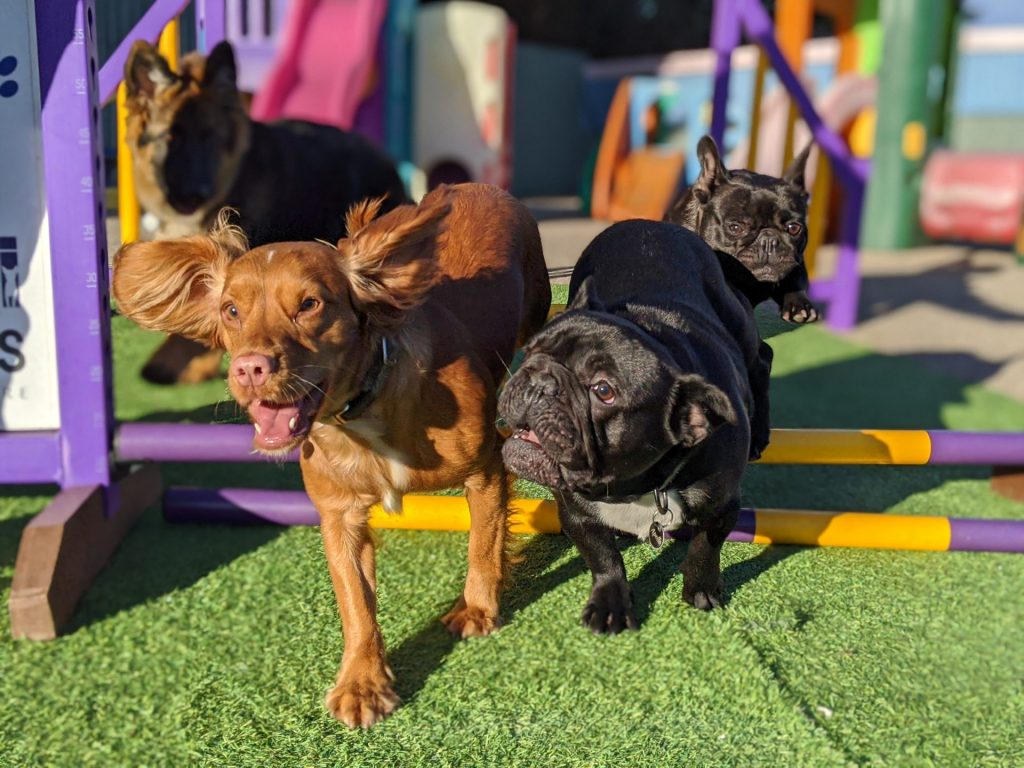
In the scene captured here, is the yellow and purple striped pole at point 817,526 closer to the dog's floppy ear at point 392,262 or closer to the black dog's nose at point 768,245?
the black dog's nose at point 768,245

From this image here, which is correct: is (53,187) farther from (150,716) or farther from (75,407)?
(150,716)

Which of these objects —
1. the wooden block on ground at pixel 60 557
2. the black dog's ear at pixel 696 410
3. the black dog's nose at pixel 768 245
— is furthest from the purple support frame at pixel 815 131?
the wooden block on ground at pixel 60 557

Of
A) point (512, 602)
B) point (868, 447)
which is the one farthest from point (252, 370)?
point (868, 447)

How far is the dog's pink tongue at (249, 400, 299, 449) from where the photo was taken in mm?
2207

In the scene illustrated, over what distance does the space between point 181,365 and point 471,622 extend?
373 centimetres

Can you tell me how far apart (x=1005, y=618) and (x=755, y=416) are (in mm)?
1074

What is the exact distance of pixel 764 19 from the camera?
20.3ft

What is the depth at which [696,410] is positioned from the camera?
2.37m

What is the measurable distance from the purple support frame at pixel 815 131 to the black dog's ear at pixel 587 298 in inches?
135

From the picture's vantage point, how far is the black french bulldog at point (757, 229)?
10.8ft

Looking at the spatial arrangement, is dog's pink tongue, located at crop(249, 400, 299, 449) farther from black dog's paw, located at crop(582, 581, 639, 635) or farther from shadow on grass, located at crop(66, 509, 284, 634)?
shadow on grass, located at crop(66, 509, 284, 634)

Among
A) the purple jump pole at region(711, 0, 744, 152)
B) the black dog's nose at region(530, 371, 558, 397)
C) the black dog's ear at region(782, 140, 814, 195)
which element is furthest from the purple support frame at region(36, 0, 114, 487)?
the purple jump pole at region(711, 0, 744, 152)

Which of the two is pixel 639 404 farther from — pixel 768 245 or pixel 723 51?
pixel 723 51

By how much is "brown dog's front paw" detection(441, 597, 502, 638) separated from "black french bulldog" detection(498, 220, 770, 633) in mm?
295
